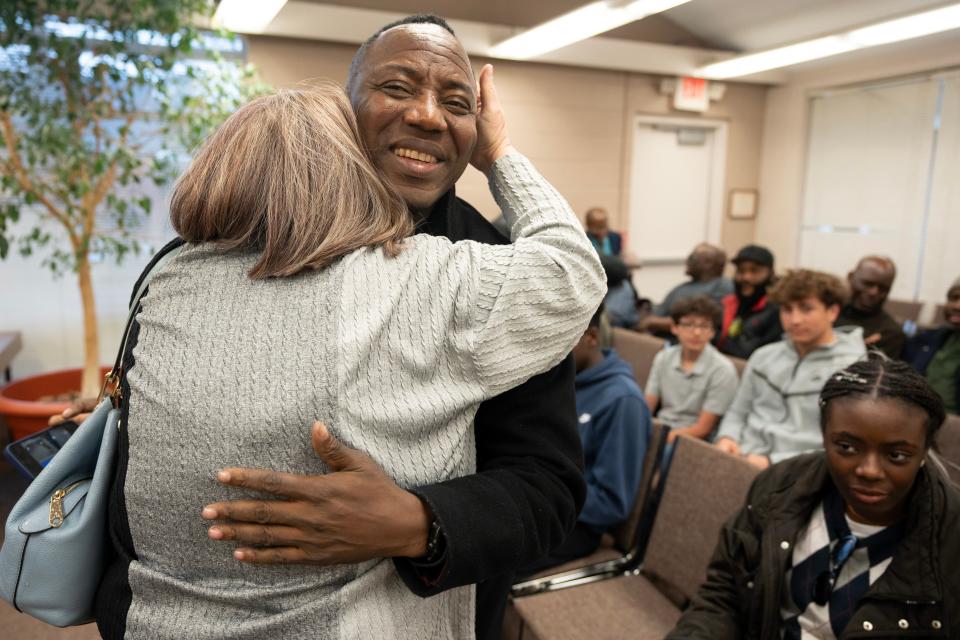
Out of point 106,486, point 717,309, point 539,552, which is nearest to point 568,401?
point 539,552

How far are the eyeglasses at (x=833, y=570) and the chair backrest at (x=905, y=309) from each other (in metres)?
4.62

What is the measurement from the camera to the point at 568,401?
84cm

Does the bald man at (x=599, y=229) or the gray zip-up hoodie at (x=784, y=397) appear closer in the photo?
the gray zip-up hoodie at (x=784, y=397)

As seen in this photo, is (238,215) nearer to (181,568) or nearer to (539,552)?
(181,568)

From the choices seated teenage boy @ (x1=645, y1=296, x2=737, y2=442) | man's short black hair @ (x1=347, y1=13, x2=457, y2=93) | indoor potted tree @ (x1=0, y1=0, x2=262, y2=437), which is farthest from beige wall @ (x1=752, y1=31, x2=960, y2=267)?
man's short black hair @ (x1=347, y1=13, x2=457, y2=93)

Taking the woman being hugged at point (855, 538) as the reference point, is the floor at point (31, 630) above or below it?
below

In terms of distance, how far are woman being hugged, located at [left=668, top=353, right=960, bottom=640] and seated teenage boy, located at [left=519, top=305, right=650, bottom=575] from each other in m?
0.50

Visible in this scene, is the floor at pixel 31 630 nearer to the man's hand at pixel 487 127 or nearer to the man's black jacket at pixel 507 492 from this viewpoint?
the man's black jacket at pixel 507 492

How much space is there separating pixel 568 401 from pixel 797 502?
3.14 ft

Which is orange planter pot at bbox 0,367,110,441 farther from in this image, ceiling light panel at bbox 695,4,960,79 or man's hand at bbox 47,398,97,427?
ceiling light panel at bbox 695,4,960,79

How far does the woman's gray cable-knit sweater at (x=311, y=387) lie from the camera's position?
25.6 inches

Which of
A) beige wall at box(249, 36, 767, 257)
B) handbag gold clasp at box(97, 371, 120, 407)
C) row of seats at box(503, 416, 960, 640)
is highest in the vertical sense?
beige wall at box(249, 36, 767, 257)

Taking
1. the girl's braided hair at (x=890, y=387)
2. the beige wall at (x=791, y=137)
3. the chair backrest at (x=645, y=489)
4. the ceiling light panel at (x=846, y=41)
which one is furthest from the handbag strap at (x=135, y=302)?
the beige wall at (x=791, y=137)

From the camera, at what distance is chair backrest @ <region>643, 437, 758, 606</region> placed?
1.86 m
